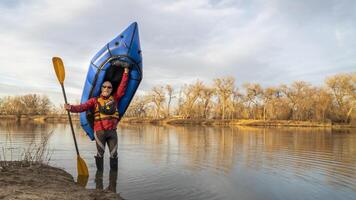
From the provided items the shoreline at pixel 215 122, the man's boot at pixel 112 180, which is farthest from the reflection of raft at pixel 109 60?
the shoreline at pixel 215 122

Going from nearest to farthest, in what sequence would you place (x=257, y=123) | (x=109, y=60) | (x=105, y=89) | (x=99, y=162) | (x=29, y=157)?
(x=105, y=89), (x=99, y=162), (x=29, y=157), (x=109, y=60), (x=257, y=123)

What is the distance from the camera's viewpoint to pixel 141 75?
28.1ft

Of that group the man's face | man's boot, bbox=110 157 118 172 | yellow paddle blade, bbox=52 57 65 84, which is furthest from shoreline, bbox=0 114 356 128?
the man's face

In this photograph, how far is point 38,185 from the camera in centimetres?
546

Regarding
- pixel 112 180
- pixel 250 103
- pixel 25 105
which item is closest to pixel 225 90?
pixel 250 103

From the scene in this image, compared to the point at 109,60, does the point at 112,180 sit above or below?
below

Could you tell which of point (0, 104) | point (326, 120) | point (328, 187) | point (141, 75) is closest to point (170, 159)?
point (141, 75)

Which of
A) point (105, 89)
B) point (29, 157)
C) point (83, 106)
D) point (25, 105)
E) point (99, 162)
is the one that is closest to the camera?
point (83, 106)

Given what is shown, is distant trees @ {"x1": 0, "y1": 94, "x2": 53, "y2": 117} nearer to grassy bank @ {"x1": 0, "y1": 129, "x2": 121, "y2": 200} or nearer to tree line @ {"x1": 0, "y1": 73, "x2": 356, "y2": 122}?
tree line @ {"x1": 0, "y1": 73, "x2": 356, "y2": 122}

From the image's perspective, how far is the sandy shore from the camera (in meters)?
4.68

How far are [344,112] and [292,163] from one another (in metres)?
54.3

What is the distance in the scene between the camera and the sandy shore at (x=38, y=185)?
4.68m

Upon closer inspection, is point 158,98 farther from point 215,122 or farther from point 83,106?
point 83,106

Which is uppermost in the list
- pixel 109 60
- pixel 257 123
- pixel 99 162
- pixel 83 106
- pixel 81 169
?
pixel 109 60
